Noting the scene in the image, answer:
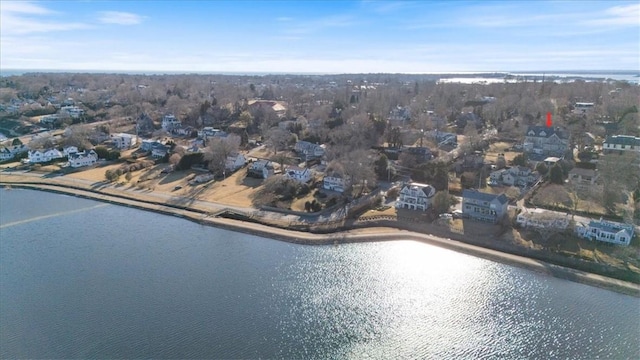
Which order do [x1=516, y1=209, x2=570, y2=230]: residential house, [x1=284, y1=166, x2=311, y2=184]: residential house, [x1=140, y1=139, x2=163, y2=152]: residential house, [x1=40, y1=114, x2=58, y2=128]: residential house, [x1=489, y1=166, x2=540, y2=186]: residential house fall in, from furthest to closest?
[x1=40, y1=114, x2=58, y2=128]: residential house
[x1=140, y1=139, x2=163, y2=152]: residential house
[x1=284, y1=166, x2=311, y2=184]: residential house
[x1=489, y1=166, x2=540, y2=186]: residential house
[x1=516, y1=209, x2=570, y2=230]: residential house

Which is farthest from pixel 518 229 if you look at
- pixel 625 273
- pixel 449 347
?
pixel 449 347

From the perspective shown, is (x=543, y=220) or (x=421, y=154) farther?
(x=421, y=154)

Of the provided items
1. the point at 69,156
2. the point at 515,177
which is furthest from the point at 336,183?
the point at 69,156

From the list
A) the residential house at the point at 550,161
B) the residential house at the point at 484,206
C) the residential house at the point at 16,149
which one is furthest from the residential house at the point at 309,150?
the residential house at the point at 16,149

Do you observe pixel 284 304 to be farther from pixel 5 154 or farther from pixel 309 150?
pixel 5 154

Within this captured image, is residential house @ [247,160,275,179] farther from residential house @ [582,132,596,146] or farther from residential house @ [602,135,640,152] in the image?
residential house @ [602,135,640,152]

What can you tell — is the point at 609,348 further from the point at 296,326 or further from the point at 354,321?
the point at 296,326

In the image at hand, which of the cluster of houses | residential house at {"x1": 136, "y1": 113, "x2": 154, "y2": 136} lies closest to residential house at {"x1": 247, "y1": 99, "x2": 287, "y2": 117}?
residential house at {"x1": 136, "y1": 113, "x2": 154, "y2": 136}
